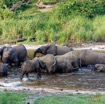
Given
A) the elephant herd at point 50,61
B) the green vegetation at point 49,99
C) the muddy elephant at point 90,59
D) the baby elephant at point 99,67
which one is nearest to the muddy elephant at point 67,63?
the elephant herd at point 50,61

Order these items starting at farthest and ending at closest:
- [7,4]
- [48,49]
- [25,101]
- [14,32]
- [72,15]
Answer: [7,4], [72,15], [14,32], [48,49], [25,101]

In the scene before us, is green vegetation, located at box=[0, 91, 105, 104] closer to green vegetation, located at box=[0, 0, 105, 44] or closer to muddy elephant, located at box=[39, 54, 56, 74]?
muddy elephant, located at box=[39, 54, 56, 74]

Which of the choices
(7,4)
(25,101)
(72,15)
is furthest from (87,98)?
(7,4)

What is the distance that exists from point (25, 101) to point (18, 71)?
24.5ft

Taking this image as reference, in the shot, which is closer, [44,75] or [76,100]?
[76,100]

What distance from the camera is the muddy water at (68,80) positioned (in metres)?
16.2

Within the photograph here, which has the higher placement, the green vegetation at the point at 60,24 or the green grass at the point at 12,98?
the green grass at the point at 12,98

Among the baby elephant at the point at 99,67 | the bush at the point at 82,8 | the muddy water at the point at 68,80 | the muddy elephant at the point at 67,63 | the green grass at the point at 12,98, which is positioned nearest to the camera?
the green grass at the point at 12,98

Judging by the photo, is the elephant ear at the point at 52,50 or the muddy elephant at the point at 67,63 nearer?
the muddy elephant at the point at 67,63

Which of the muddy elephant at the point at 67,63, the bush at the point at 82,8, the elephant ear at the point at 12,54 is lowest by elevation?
the muddy elephant at the point at 67,63

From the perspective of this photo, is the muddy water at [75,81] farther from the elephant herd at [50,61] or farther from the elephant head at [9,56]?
the elephant head at [9,56]

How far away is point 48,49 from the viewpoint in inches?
877

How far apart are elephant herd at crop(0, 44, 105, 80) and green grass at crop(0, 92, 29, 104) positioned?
16.5 feet

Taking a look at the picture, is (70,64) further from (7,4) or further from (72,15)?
(7,4)
